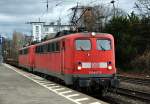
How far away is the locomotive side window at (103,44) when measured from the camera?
21.5 meters

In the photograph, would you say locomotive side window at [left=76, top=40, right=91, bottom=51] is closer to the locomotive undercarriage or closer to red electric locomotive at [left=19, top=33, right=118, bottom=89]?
red electric locomotive at [left=19, top=33, right=118, bottom=89]

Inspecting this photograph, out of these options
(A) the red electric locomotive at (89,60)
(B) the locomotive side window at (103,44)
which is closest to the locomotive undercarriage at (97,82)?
(A) the red electric locomotive at (89,60)

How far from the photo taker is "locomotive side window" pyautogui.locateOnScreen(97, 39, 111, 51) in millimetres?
21547

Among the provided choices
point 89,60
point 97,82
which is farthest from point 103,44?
point 97,82

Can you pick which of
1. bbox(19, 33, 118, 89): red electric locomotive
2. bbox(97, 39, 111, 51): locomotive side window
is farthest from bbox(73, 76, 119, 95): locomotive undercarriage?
bbox(97, 39, 111, 51): locomotive side window

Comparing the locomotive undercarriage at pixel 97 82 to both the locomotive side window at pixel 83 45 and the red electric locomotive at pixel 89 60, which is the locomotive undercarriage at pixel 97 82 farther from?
the locomotive side window at pixel 83 45

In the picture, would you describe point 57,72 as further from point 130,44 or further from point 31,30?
point 31,30

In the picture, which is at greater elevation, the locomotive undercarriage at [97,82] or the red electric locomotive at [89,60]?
the red electric locomotive at [89,60]

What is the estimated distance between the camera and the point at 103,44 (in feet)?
70.9

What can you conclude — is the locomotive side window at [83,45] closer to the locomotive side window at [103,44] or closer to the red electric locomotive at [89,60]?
the red electric locomotive at [89,60]

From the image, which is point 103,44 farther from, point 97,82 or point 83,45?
point 97,82

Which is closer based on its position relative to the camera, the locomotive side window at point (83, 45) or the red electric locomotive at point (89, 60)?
the red electric locomotive at point (89, 60)

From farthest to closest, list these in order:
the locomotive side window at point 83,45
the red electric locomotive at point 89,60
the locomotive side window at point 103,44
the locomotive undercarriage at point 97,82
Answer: the locomotive side window at point 103,44
the locomotive side window at point 83,45
the red electric locomotive at point 89,60
the locomotive undercarriage at point 97,82

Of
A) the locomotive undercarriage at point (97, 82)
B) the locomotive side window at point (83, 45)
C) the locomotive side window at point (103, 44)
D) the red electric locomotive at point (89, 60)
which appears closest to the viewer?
the locomotive undercarriage at point (97, 82)
